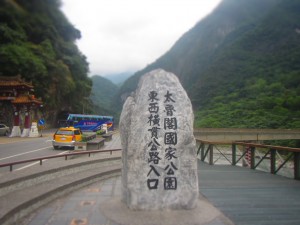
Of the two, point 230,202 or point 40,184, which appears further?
point 40,184

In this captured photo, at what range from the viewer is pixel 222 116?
57969 mm

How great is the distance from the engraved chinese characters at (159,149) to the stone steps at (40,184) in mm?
1676

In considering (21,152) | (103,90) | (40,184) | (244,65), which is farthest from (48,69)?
(103,90)

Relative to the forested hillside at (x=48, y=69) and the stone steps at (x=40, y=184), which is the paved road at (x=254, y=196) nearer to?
the stone steps at (x=40, y=184)

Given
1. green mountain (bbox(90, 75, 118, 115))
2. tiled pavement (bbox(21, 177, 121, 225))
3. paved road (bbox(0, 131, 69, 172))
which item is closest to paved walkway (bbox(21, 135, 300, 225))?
tiled pavement (bbox(21, 177, 121, 225))

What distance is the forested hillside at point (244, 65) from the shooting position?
56188 mm

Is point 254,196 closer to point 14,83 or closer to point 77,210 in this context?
point 77,210

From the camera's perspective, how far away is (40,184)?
22.4 feet

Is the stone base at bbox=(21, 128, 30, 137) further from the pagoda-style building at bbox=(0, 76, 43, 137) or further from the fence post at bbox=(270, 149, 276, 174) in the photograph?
the fence post at bbox=(270, 149, 276, 174)

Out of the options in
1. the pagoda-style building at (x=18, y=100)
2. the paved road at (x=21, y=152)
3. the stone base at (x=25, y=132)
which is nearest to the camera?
the paved road at (x=21, y=152)

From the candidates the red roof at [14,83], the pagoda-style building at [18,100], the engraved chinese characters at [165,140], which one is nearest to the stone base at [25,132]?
the pagoda-style building at [18,100]

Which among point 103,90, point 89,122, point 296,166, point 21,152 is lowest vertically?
point 21,152

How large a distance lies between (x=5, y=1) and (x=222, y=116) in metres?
57.6

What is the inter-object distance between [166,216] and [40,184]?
3.29 m
